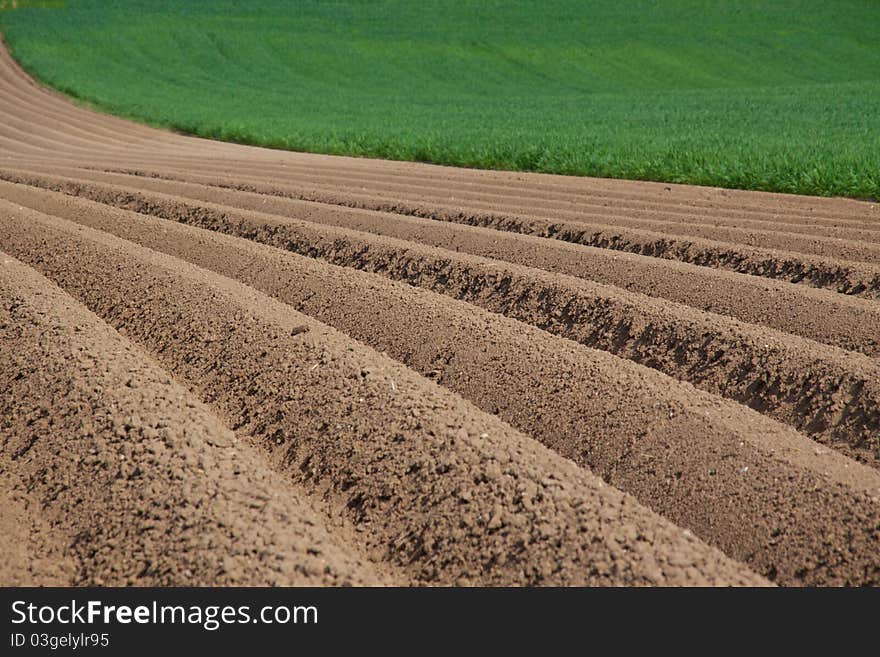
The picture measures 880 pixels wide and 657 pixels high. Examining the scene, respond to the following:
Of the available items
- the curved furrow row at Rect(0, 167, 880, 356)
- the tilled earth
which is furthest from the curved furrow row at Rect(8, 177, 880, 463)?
the curved furrow row at Rect(0, 167, 880, 356)

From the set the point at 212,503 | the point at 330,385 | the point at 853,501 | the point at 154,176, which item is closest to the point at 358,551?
the point at 212,503

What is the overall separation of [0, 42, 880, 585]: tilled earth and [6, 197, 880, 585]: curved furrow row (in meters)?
0.01

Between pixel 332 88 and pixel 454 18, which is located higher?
pixel 454 18

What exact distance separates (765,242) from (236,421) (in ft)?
14.4

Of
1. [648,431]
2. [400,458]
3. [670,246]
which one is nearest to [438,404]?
[400,458]

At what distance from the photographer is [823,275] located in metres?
5.57

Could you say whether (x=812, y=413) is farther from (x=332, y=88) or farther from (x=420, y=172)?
(x=332, y=88)

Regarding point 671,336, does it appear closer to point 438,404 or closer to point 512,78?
point 438,404

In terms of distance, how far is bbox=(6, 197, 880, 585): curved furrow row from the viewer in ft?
9.75

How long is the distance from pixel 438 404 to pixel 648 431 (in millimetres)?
873

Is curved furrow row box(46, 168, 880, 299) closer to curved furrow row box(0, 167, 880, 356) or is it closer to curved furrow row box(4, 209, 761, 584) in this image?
curved furrow row box(0, 167, 880, 356)

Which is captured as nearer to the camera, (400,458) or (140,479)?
(140,479)

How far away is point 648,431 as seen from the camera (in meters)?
3.58

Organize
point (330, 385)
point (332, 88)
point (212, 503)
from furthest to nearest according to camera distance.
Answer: point (332, 88) → point (330, 385) → point (212, 503)
